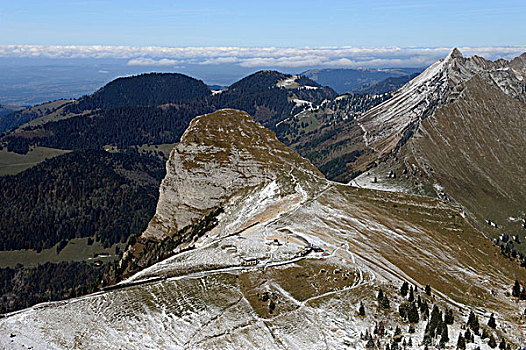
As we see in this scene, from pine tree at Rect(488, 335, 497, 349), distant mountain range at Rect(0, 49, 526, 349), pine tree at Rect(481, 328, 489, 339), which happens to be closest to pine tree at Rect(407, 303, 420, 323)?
distant mountain range at Rect(0, 49, 526, 349)

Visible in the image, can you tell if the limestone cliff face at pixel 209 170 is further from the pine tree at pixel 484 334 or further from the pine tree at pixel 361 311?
the pine tree at pixel 484 334

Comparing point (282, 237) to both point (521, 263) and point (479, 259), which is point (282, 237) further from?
point (521, 263)

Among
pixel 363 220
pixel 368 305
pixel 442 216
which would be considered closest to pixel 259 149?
pixel 363 220

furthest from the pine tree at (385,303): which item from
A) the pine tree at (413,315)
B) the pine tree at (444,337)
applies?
the pine tree at (444,337)

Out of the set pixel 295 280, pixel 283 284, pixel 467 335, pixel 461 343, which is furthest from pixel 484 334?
pixel 283 284

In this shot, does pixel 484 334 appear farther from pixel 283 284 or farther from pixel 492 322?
pixel 283 284

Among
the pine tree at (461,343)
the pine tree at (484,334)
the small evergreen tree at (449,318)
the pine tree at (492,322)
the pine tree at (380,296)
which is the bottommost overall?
the pine tree at (492,322)
